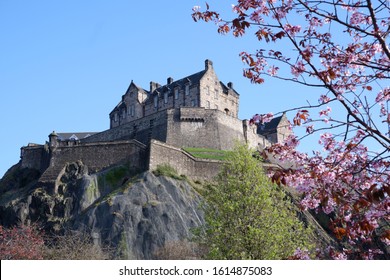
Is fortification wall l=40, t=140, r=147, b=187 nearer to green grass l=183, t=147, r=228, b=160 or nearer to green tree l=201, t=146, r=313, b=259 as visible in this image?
green grass l=183, t=147, r=228, b=160

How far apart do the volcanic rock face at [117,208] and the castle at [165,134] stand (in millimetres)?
1803

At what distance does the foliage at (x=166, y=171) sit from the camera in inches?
1671

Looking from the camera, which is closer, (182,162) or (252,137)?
(182,162)

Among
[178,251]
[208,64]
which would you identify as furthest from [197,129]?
[178,251]

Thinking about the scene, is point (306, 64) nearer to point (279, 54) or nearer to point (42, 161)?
point (279, 54)

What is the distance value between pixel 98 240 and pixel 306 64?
2988cm

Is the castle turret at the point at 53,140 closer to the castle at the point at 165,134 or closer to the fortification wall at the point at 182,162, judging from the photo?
the castle at the point at 165,134

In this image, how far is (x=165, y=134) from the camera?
54125 millimetres

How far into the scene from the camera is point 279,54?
29.2 ft

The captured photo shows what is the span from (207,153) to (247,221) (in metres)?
28.2

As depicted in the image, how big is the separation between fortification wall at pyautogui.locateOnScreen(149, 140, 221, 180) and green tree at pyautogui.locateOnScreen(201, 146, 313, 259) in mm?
18790

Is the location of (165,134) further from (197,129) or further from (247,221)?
(247,221)

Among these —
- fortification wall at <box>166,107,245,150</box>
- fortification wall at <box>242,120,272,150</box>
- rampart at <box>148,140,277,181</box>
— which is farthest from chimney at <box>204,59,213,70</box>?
rampart at <box>148,140,277,181</box>
